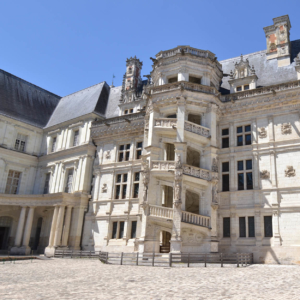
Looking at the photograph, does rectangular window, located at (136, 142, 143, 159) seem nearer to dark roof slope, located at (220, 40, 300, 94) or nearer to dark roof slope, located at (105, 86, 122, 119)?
dark roof slope, located at (105, 86, 122, 119)

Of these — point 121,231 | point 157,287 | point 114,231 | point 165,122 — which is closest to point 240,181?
point 165,122

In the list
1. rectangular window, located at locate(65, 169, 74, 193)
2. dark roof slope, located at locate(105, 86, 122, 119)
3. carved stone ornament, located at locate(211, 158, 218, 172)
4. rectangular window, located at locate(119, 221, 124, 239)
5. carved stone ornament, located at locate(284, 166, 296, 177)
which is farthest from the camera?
dark roof slope, located at locate(105, 86, 122, 119)

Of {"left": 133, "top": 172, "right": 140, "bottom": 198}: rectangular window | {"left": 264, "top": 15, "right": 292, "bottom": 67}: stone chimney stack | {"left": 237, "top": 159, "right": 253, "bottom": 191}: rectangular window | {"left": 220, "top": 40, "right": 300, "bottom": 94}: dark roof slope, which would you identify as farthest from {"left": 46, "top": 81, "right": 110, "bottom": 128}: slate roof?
{"left": 264, "top": 15, "right": 292, "bottom": 67}: stone chimney stack

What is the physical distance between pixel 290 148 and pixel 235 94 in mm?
5747

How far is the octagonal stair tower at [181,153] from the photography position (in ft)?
66.9

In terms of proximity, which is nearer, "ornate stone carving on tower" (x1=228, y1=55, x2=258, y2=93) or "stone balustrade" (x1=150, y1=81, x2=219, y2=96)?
"stone balustrade" (x1=150, y1=81, x2=219, y2=96)

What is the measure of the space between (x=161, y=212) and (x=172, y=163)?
3.38 metres

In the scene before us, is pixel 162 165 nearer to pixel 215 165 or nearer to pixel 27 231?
pixel 215 165

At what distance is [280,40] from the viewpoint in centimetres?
2570

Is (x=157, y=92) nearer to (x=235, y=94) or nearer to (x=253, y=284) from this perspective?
(x=235, y=94)

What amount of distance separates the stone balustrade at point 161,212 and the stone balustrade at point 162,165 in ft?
8.60

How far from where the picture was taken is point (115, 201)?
27.0 m

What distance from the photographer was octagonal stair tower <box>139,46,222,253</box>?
2039 centimetres

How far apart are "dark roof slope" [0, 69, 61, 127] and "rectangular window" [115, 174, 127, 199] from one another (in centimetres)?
1315
